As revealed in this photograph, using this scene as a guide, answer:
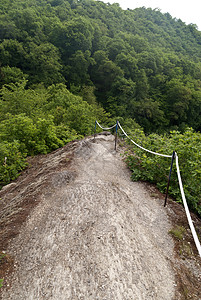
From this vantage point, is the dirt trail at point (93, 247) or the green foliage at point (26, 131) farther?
the green foliage at point (26, 131)

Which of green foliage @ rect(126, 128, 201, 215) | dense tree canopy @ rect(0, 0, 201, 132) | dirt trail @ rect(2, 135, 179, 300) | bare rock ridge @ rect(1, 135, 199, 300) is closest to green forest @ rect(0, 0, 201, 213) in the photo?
dense tree canopy @ rect(0, 0, 201, 132)

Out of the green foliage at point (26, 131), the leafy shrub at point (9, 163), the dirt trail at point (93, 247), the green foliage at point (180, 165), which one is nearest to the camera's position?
the dirt trail at point (93, 247)

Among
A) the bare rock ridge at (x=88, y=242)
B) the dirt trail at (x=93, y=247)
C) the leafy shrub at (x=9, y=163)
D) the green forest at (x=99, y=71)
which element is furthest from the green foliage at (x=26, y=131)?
the green forest at (x=99, y=71)

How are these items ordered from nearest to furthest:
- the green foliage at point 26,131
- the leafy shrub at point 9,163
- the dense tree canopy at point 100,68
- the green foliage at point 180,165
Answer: the green foliage at point 180,165, the leafy shrub at point 9,163, the green foliage at point 26,131, the dense tree canopy at point 100,68

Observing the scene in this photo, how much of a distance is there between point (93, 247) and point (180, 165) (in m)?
2.86

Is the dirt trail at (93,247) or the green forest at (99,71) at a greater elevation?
the green forest at (99,71)

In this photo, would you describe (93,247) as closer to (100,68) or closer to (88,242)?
(88,242)

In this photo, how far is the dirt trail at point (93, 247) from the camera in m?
2.56

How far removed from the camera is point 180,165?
15.5 feet

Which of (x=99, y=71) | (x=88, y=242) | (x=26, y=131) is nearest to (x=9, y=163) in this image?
(x=26, y=131)

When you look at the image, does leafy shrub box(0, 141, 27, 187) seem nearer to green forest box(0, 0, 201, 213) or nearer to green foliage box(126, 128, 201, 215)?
green foliage box(126, 128, 201, 215)

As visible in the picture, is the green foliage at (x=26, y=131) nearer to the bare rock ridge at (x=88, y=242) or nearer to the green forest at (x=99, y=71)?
the bare rock ridge at (x=88, y=242)

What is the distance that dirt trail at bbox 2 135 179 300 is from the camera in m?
2.56

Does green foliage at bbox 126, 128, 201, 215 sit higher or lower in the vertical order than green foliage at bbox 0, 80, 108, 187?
higher
